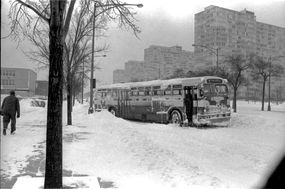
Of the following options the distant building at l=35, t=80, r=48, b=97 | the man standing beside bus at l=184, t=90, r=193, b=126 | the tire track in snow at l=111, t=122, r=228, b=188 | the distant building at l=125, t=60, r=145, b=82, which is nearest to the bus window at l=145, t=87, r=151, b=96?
the man standing beside bus at l=184, t=90, r=193, b=126

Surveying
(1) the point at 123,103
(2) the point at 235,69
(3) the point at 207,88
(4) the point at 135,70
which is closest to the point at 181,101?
(3) the point at 207,88

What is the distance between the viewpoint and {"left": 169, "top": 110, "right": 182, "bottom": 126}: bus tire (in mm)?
20984

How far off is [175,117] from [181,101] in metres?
1.07

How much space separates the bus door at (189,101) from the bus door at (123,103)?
6809mm

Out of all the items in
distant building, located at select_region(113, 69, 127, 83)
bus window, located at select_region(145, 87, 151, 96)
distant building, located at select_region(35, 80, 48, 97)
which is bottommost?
bus window, located at select_region(145, 87, 151, 96)

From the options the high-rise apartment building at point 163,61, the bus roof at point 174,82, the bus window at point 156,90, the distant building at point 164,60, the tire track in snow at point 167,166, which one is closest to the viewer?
the tire track in snow at point 167,166

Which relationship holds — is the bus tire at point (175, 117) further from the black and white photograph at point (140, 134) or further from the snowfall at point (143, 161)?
the snowfall at point (143, 161)

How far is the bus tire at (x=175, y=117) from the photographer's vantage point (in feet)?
68.8

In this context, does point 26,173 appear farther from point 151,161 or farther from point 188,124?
point 188,124

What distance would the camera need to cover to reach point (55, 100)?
575 centimetres

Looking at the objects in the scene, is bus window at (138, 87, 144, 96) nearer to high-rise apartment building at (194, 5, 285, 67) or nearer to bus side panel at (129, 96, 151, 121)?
bus side panel at (129, 96, 151, 121)

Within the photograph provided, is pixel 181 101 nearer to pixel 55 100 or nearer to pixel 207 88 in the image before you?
pixel 207 88

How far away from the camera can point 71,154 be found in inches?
379

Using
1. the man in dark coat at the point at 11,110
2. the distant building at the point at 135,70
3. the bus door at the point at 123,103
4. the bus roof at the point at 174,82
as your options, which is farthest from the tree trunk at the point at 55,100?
the distant building at the point at 135,70
